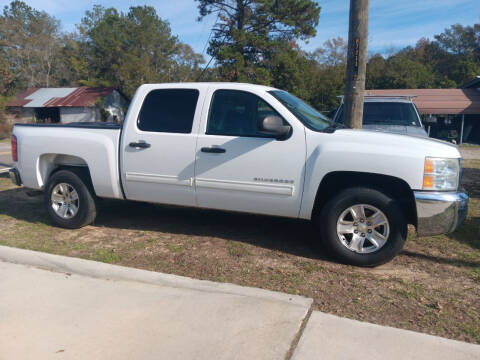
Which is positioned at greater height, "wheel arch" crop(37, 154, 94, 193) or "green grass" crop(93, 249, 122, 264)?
"wheel arch" crop(37, 154, 94, 193)

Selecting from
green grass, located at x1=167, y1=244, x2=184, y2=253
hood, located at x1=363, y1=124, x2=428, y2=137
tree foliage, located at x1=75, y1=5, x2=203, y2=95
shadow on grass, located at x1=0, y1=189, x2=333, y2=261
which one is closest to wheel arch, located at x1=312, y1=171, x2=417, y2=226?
shadow on grass, located at x1=0, y1=189, x2=333, y2=261

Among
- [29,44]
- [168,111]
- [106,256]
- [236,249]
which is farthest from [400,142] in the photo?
[29,44]

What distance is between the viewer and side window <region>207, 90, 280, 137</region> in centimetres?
489

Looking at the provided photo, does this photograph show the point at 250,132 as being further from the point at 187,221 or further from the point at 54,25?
the point at 54,25

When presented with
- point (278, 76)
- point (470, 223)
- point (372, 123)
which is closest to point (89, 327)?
point (470, 223)

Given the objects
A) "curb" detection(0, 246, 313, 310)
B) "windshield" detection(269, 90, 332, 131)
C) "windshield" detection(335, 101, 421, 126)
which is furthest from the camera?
"windshield" detection(335, 101, 421, 126)

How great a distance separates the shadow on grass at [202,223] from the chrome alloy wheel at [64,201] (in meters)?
0.38

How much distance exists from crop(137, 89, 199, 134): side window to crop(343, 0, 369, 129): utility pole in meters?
2.75

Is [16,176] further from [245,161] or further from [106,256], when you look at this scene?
[245,161]

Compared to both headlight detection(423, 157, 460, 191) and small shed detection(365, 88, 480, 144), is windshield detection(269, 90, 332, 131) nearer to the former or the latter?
headlight detection(423, 157, 460, 191)

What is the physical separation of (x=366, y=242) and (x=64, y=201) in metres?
4.05

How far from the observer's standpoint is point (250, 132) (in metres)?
4.87

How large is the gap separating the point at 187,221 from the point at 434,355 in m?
3.95

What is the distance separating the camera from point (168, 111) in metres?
5.30
